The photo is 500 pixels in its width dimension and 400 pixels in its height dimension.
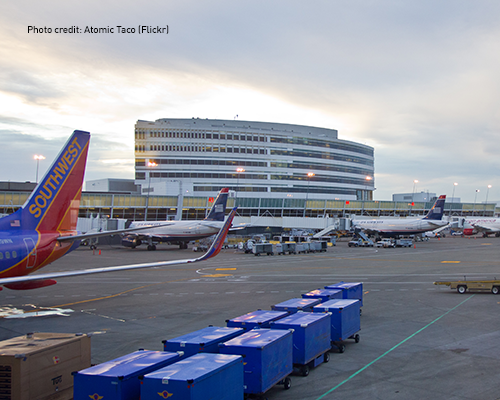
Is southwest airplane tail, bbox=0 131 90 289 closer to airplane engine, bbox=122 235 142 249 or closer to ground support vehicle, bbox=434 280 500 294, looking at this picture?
ground support vehicle, bbox=434 280 500 294

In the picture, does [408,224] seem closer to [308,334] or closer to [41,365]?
[308,334]

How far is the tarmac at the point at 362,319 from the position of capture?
41.7ft

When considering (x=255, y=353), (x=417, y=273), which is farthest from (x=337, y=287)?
(x=417, y=273)

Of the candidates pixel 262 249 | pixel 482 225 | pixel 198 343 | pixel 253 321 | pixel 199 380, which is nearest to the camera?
pixel 199 380

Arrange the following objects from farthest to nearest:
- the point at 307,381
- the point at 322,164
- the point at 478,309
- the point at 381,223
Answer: the point at 322,164 → the point at 381,223 → the point at 478,309 → the point at 307,381

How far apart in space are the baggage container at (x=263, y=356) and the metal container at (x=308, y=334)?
0.74 metres

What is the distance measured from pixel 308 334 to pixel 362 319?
8.81 m

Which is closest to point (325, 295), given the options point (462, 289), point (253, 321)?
point (253, 321)

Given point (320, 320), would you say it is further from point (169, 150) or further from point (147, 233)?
point (169, 150)

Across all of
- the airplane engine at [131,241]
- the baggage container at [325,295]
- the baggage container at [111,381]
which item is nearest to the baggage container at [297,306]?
the baggage container at [325,295]

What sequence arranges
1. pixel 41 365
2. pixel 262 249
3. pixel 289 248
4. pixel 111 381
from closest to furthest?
1. pixel 111 381
2. pixel 41 365
3. pixel 262 249
4. pixel 289 248

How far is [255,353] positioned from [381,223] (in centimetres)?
8576

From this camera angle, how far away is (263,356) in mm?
10828

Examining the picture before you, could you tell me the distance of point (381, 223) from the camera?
91.6 meters
